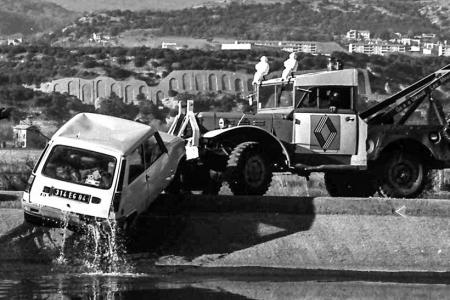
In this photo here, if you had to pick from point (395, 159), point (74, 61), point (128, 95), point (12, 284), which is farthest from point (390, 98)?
point (74, 61)

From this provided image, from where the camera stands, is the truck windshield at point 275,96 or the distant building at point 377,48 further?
the distant building at point 377,48

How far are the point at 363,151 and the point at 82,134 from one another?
18.4 ft

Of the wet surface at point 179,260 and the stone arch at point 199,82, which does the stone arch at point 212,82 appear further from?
the wet surface at point 179,260

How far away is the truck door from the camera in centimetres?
1862

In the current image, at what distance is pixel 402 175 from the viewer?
18938 mm

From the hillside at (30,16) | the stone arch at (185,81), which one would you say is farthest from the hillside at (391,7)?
the stone arch at (185,81)

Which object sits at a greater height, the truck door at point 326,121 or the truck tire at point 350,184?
the truck door at point 326,121

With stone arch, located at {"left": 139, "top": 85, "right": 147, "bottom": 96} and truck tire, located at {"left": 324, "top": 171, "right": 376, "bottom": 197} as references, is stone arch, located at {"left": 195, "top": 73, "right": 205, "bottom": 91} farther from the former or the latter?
truck tire, located at {"left": 324, "top": 171, "right": 376, "bottom": 197}

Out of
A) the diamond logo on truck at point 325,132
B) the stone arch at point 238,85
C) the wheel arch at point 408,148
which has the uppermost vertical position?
the diamond logo on truck at point 325,132

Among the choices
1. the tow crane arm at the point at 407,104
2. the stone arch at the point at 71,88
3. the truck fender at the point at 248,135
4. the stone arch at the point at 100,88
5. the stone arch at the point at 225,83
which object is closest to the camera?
the truck fender at the point at 248,135

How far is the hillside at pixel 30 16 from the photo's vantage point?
449 ft

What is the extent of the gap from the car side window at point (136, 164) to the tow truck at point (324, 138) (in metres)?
2.72

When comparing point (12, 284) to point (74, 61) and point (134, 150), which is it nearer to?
point (134, 150)

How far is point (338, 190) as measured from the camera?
20016mm
